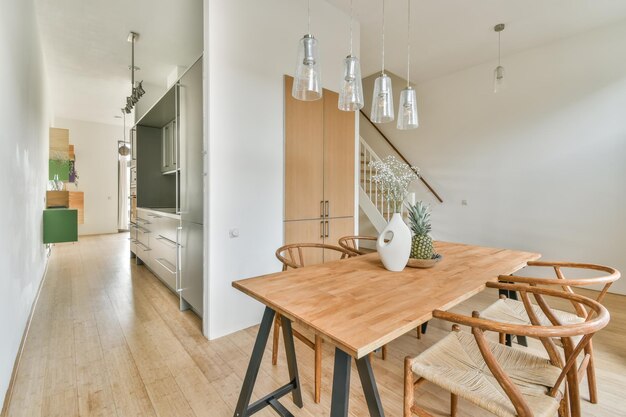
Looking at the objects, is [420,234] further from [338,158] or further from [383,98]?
[338,158]

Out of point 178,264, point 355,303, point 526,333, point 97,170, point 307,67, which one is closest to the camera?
point 526,333

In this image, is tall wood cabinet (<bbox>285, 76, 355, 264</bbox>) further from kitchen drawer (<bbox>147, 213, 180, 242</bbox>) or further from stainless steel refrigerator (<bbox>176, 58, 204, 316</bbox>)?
kitchen drawer (<bbox>147, 213, 180, 242</bbox>)

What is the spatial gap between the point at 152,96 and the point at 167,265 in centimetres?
354

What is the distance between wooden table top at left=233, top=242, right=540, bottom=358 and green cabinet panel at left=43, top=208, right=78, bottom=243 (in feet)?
12.1

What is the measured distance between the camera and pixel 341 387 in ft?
3.16

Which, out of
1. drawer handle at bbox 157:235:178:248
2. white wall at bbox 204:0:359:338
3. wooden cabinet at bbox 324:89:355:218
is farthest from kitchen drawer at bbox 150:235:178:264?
wooden cabinet at bbox 324:89:355:218

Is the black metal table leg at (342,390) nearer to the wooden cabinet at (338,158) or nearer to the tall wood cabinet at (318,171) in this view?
the tall wood cabinet at (318,171)

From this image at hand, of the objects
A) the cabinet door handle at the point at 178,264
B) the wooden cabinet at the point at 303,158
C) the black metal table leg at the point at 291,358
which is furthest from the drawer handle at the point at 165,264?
the black metal table leg at the point at 291,358

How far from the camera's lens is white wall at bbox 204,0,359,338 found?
2.29 m

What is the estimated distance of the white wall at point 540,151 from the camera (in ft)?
11.2

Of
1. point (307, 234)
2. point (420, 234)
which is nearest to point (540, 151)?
point (420, 234)

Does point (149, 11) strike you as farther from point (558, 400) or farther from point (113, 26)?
point (558, 400)

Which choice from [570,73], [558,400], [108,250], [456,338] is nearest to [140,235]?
[108,250]

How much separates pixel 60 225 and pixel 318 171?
3.55m
